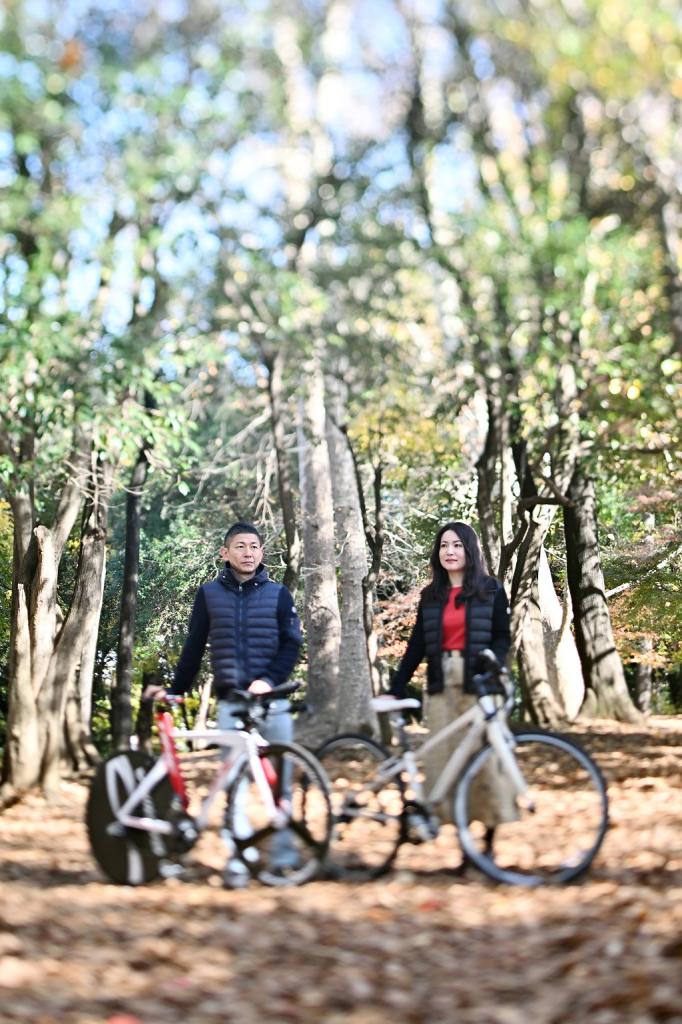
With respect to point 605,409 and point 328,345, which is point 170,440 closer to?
point 328,345

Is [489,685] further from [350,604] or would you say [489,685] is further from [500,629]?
[350,604]

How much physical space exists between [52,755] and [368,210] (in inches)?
247

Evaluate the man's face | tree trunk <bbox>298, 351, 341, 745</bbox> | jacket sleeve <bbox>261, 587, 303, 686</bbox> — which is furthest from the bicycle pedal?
tree trunk <bbox>298, 351, 341, 745</bbox>

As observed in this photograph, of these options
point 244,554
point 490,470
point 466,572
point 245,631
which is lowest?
point 245,631

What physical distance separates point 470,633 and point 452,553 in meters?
0.50

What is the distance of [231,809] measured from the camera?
23.0 ft

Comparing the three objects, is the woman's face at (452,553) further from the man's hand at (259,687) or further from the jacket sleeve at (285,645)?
the man's hand at (259,687)

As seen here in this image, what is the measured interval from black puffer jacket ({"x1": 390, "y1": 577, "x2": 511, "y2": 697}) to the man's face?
1103 millimetres

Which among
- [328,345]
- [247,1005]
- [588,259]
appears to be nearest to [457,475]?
[328,345]

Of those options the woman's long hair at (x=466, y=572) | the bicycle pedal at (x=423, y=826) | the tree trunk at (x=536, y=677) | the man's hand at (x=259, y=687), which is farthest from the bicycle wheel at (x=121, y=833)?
the tree trunk at (x=536, y=677)

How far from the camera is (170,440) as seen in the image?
38.1 ft

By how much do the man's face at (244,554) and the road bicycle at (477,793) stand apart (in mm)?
1202

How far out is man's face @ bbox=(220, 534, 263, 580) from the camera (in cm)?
789

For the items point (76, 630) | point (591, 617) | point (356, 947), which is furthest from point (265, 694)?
point (591, 617)
